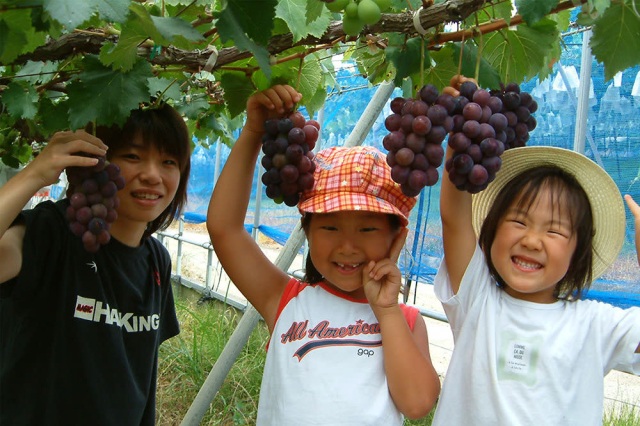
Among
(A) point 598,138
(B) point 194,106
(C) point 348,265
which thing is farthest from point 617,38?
(A) point 598,138

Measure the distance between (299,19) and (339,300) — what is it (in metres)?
0.62

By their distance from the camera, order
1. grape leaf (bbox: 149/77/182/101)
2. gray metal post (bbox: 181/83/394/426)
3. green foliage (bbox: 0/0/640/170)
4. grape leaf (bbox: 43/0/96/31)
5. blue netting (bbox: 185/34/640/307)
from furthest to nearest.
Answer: blue netting (bbox: 185/34/640/307)
gray metal post (bbox: 181/83/394/426)
grape leaf (bbox: 149/77/182/101)
green foliage (bbox: 0/0/640/170)
grape leaf (bbox: 43/0/96/31)

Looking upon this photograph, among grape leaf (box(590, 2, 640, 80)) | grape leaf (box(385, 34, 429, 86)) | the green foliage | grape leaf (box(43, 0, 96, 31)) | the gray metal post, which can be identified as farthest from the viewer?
the gray metal post

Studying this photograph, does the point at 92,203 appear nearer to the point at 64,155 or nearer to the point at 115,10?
the point at 64,155

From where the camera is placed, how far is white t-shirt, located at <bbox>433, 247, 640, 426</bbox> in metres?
1.29

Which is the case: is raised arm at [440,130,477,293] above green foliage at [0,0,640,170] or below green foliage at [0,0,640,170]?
below

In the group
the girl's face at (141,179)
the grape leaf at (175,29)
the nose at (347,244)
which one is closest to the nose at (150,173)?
the girl's face at (141,179)

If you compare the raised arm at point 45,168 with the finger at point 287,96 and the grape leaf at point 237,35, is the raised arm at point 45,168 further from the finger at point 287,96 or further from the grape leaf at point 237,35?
the grape leaf at point 237,35

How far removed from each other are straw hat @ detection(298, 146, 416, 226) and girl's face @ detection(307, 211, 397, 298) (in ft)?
0.15

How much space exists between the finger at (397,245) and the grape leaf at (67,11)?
31.9 inches

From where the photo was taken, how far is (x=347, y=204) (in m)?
1.27

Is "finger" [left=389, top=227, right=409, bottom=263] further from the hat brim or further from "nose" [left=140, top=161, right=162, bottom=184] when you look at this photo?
"nose" [left=140, top=161, right=162, bottom=184]

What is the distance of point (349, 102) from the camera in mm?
4766

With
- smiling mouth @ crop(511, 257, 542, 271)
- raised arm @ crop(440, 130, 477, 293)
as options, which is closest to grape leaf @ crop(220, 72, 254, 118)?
raised arm @ crop(440, 130, 477, 293)
